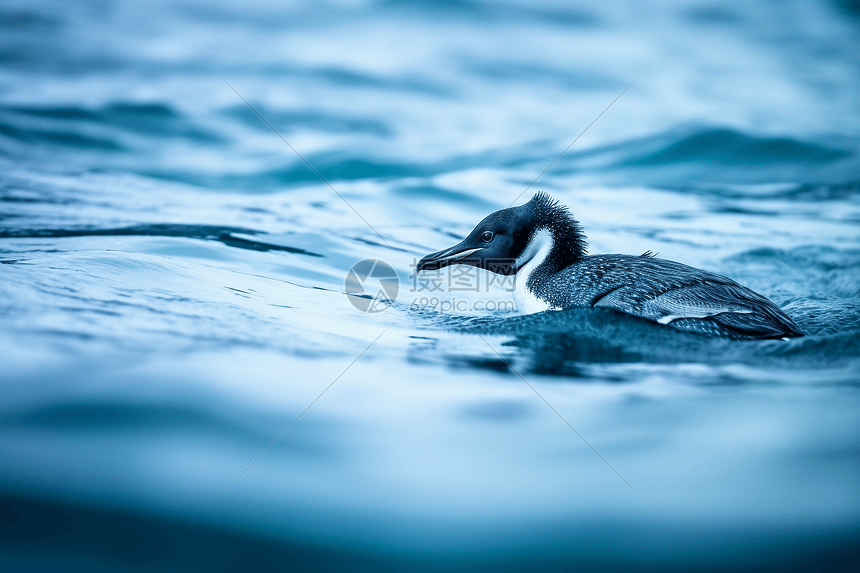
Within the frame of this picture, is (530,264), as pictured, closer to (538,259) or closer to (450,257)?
(538,259)

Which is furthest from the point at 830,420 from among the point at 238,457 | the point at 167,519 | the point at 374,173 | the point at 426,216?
the point at 374,173

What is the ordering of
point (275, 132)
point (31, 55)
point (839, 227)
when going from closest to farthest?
point (839, 227)
point (275, 132)
point (31, 55)

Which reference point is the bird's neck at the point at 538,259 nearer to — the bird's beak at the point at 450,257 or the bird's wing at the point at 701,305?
the bird's beak at the point at 450,257

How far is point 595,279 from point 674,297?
56 centimetres

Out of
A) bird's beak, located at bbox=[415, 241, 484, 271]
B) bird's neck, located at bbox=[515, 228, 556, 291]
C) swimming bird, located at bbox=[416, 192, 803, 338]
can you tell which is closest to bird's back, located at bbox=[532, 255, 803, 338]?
swimming bird, located at bbox=[416, 192, 803, 338]

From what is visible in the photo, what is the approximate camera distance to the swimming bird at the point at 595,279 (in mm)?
3943

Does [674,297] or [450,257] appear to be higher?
[450,257]

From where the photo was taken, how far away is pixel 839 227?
845 centimetres

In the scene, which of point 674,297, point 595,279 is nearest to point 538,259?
point 595,279

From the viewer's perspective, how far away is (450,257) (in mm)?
4988

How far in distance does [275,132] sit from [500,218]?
7.67 m

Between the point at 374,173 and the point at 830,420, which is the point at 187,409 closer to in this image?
the point at 830,420

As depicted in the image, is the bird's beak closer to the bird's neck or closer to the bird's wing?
the bird's neck

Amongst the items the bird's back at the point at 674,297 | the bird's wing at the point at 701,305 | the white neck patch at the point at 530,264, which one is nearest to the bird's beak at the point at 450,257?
the white neck patch at the point at 530,264
